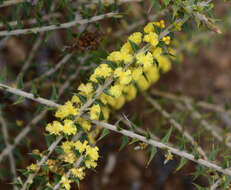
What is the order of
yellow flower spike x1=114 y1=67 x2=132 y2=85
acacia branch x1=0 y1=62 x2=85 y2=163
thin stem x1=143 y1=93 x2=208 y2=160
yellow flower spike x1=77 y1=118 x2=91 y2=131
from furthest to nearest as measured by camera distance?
acacia branch x1=0 y1=62 x2=85 y2=163 < thin stem x1=143 y1=93 x2=208 y2=160 < yellow flower spike x1=77 y1=118 x2=91 y2=131 < yellow flower spike x1=114 y1=67 x2=132 y2=85

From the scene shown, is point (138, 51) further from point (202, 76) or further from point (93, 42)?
point (202, 76)

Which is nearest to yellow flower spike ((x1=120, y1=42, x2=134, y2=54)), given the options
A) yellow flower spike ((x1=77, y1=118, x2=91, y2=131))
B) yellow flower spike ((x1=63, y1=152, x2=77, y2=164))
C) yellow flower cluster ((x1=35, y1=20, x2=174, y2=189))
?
yellow flower cluster ((x1=35, y1=20, x2=174, y2=189))

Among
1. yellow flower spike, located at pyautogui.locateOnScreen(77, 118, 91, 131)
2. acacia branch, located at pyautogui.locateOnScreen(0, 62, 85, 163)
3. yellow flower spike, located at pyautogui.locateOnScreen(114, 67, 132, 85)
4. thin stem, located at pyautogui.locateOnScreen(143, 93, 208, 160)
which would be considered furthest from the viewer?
acacia branch, located at pyautogui.locateOnScreen(0, 62, 85, 163)

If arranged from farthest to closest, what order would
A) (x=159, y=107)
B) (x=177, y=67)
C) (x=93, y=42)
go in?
(x=177, y=67) < (x=159, y=107) < (x=93, y=42)

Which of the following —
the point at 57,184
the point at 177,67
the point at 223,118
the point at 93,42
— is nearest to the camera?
the point at 57,184

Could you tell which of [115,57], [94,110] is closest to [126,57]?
[115,57]

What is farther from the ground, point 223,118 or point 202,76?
point 202,76

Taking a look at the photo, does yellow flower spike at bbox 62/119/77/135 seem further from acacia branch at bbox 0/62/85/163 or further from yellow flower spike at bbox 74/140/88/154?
acacia branch at bbox 0/62/85/163

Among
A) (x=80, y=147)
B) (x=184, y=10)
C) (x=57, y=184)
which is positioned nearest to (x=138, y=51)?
(x=184, y=10)
